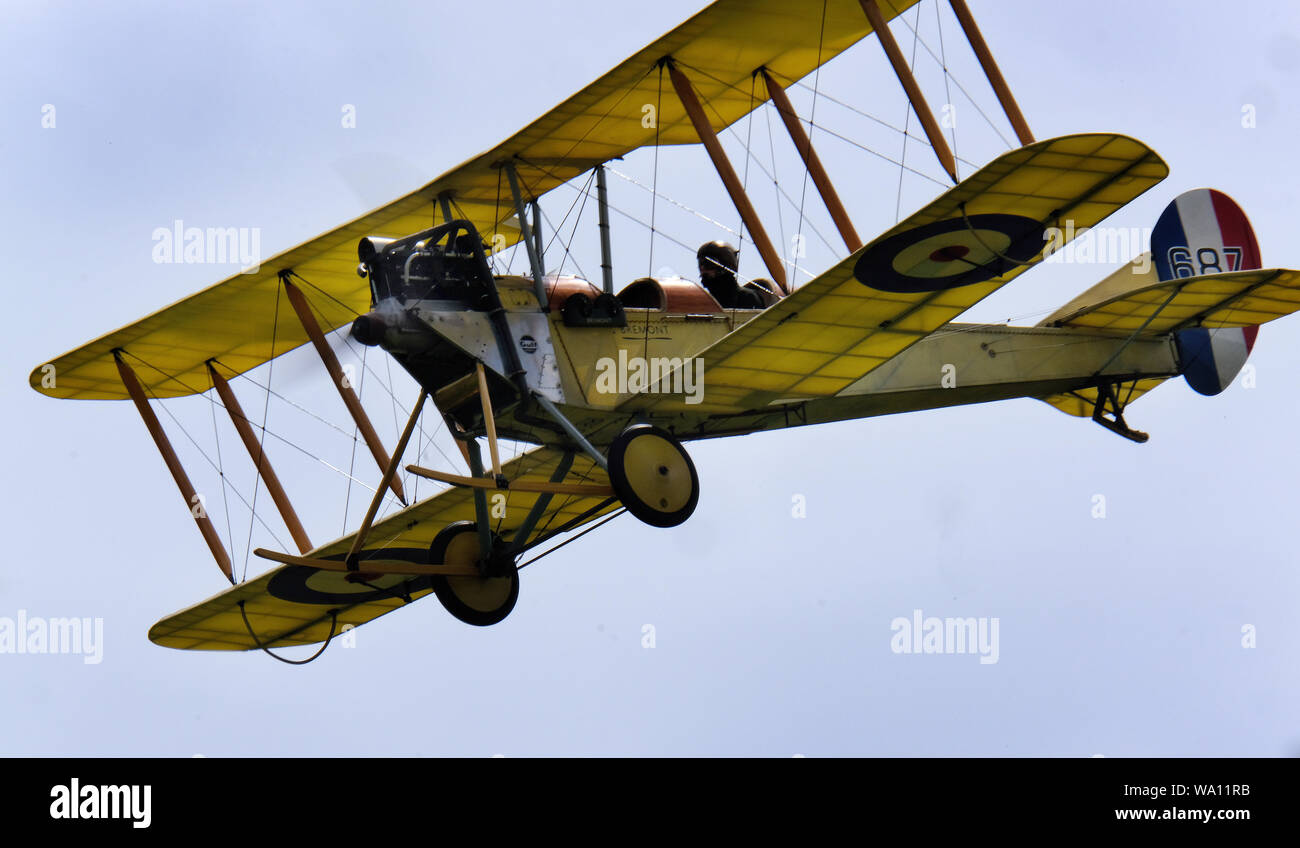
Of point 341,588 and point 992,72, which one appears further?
point 341,588

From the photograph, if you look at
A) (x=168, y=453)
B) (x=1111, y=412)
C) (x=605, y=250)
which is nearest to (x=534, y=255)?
(x=605, y=250)

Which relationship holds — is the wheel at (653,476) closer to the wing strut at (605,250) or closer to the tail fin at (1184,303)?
the wing strut at (605,250)

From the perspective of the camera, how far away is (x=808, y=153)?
52.6ft

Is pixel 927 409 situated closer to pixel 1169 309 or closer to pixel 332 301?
pixel 1169 309

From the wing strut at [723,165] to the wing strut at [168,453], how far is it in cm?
575

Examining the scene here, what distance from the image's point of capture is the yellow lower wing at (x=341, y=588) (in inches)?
675

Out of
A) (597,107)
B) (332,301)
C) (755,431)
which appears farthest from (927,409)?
(332,301)

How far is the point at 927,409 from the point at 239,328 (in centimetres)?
606

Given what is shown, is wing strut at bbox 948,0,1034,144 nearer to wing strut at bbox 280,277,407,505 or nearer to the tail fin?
the tail fin

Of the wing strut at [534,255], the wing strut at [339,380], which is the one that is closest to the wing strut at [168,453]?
the wing strut at [339,380]

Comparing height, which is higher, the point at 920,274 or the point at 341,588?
the point at 920,274

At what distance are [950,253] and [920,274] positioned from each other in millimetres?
299

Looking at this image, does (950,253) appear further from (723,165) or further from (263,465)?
(263,465)

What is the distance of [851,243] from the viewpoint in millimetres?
15523
